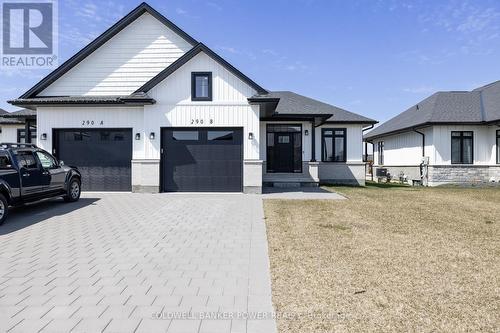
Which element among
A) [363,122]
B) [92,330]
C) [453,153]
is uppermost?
[363,122]

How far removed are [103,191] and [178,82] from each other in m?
6.14

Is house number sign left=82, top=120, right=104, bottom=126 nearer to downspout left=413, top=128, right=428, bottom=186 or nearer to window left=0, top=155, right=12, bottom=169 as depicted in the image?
window left=0, top=155, right=12, bottom=169

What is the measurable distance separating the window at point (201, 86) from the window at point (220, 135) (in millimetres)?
1517

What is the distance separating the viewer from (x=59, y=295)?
383 centimetres

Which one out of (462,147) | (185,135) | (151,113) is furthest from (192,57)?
(462,147)

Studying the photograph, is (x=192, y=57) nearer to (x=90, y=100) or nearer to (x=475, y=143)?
(x=90, y=100)

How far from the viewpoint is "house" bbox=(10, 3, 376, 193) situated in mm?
13383

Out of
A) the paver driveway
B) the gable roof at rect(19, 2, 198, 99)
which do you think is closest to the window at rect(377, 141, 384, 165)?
the gable roof at rect(19, 2, 198, 99)

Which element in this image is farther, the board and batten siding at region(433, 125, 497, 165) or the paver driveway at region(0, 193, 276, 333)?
the board and batten siding at region(433, 125, 497, 165)

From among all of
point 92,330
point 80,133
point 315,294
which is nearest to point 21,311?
point 92,330

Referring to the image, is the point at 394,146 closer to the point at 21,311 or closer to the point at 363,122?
the point at 363,122

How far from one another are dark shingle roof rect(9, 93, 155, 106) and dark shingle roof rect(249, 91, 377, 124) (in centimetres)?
655

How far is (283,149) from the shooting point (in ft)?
58.6

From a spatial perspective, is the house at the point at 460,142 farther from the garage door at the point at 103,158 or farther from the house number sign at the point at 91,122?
the house number sign at the point at 91,122
